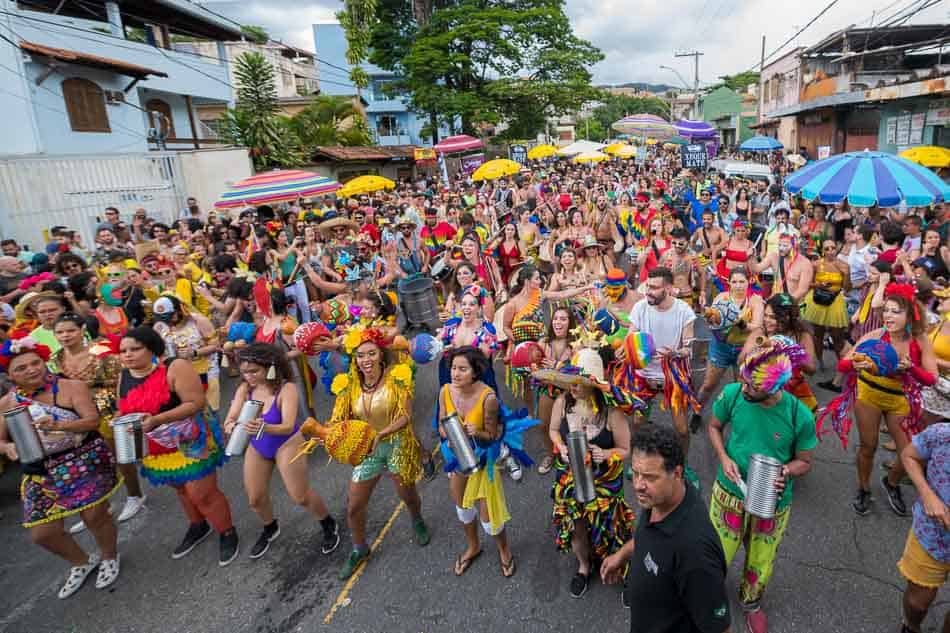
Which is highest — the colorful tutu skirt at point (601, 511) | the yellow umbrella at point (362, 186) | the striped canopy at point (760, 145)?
the striped canopy at point (760, 145)

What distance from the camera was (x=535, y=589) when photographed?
3.66m

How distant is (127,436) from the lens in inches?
146

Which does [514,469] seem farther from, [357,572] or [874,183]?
[874,183]

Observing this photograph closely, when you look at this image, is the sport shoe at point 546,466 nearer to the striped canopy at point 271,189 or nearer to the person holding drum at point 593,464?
the person holding drum at point 593,464

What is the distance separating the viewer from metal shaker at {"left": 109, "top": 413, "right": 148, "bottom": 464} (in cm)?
370

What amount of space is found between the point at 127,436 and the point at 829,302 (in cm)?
702

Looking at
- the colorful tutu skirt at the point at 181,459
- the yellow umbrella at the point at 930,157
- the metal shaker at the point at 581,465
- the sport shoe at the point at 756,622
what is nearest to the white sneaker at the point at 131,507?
the colorful tutu skirt at the point at 181,459

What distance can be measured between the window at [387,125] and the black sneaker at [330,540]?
44.1 m

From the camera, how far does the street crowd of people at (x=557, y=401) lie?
9.42 ft

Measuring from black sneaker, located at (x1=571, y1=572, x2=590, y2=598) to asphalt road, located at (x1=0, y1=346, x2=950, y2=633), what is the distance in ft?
0.20


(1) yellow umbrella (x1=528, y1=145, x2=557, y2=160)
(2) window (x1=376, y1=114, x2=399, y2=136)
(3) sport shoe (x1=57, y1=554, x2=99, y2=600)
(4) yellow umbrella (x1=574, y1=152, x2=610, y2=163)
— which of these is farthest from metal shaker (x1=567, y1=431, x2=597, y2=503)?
(2) window (x1=376, y1=114, x2=399, y2=136)

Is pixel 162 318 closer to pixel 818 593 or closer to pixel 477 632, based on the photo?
pixel 477 632

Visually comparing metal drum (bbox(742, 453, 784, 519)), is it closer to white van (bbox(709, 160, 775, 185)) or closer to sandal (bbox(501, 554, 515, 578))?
sandal (bbox(501, 554, 515, 578))

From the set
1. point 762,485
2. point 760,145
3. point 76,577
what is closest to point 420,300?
point 76,577
